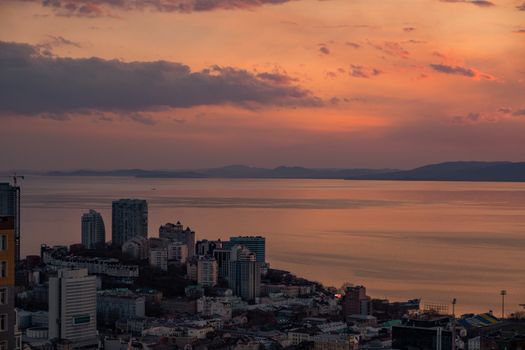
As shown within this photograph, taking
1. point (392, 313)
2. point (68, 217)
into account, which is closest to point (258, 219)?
point (68, 217)

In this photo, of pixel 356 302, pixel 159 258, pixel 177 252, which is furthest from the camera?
pixel 177 252

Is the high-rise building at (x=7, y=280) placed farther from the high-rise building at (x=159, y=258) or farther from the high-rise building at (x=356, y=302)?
the high-rise building at (x=159, y=258)

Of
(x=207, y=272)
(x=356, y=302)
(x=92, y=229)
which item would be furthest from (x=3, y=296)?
(x=92, y=229)

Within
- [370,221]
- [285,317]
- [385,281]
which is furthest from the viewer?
[370,221]

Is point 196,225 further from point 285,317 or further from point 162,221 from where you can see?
point 285,317

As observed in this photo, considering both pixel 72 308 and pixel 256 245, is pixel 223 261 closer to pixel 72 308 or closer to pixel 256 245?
pixel 256 245
